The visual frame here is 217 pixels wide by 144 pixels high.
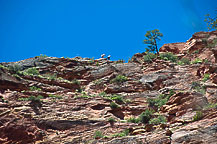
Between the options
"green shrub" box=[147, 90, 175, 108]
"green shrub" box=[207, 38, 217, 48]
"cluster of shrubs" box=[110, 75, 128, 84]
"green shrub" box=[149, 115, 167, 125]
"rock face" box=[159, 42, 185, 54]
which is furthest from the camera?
"rock face" box=[159, 42, 185, 54]

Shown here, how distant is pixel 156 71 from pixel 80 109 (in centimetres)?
1314

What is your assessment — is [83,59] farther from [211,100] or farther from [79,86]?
[211,100]

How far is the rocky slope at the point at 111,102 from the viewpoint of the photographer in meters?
13.2

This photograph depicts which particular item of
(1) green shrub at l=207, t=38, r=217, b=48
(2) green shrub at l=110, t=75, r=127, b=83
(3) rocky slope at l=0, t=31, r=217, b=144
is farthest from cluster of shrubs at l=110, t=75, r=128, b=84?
(1) green shrub at l=207, t=38, r=217, b=48

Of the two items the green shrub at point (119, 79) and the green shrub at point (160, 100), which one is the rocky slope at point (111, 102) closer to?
the green shrub at point (160, 100)

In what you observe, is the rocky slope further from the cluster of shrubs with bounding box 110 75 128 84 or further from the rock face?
the rock face

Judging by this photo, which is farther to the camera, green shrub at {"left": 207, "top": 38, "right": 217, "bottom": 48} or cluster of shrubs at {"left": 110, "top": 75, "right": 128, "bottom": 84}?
green shrub at {"left": 207, "top": 38, "right": 217, "bottom": 48}

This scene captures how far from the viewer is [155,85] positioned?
83.4 ft

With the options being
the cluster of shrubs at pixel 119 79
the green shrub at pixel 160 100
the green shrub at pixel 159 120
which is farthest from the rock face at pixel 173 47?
the green shrub at pixel 159 120

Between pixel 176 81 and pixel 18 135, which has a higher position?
pixel 176 81

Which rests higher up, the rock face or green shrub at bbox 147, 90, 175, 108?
the rock face

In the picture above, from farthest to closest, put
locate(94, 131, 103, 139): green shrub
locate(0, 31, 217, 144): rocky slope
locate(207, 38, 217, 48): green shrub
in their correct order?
1. locate(207, 38, 217, 48): green shrub
2. locate(94, 131, 103, 139): green shrub
3. locate(0, 31, 217, 144): rocky slope

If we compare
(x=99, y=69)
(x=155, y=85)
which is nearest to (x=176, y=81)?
(x=155, y=85)

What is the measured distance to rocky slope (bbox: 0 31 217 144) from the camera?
13165mm
